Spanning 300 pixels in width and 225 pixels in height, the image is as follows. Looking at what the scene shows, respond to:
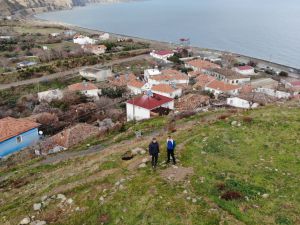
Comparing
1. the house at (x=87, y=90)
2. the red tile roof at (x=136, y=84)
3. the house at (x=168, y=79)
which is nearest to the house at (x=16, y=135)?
the house at (x=87, y=90)

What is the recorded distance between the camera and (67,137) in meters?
33.5

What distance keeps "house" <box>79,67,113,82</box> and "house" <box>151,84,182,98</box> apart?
18574mm

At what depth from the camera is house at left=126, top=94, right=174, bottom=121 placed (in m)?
41.8

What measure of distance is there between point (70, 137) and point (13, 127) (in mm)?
6485

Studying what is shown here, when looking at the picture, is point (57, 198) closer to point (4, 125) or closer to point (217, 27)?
point (4, 125)

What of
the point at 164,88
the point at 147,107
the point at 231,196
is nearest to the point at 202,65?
the point at 164,88

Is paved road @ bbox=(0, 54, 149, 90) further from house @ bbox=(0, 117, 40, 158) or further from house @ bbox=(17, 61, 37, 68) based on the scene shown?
house @ bbox=(0, 117, 40, 158)

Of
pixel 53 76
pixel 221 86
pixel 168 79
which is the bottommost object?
pixel 53 76

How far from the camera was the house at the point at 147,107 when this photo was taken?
41.8 metres

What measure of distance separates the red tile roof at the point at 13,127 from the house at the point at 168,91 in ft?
93.5

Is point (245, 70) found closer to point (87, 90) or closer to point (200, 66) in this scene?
point (200, 66)

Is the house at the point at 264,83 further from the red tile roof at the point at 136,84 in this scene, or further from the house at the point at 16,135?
the house at the point at 16,135

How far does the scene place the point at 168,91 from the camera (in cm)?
6153

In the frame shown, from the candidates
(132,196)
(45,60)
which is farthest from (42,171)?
(45,60)
